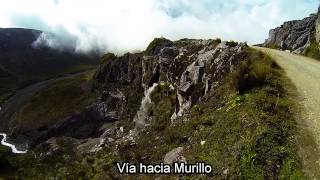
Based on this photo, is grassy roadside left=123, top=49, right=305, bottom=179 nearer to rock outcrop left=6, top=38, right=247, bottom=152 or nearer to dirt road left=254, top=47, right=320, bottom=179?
dirt road left=254, top=47, right=320, bottom=179

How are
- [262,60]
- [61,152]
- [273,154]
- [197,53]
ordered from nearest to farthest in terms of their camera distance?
[273,154] → [262,60] → [197,53] → [61,152]

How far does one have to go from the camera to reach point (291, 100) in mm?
32625

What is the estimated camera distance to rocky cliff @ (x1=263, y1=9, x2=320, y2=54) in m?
71.1

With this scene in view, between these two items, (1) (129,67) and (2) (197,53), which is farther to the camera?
(1) (129,67)

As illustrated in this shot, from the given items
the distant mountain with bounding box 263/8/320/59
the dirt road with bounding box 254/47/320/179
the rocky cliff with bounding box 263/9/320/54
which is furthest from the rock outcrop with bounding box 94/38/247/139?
the rocky cliff with bounding box 263/9/320/54

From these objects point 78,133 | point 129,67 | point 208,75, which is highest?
point 208,75

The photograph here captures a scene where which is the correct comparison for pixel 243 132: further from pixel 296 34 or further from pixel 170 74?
pixel 296 34

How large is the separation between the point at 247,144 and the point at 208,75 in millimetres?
21649

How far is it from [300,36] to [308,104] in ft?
166

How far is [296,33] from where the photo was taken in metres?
82.8

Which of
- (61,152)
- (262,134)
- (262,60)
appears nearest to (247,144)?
(262,134)

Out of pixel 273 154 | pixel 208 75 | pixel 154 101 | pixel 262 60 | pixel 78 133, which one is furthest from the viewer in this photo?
pixel 78 133

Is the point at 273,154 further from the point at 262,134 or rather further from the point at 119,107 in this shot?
the point at 119,107

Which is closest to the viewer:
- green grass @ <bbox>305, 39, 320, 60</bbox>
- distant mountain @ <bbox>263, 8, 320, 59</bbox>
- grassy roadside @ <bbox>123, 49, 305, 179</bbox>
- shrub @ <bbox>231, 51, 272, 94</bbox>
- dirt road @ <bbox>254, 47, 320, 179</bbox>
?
grassy roadside @ <bbox>123, 49, 305, 179</bbox>
